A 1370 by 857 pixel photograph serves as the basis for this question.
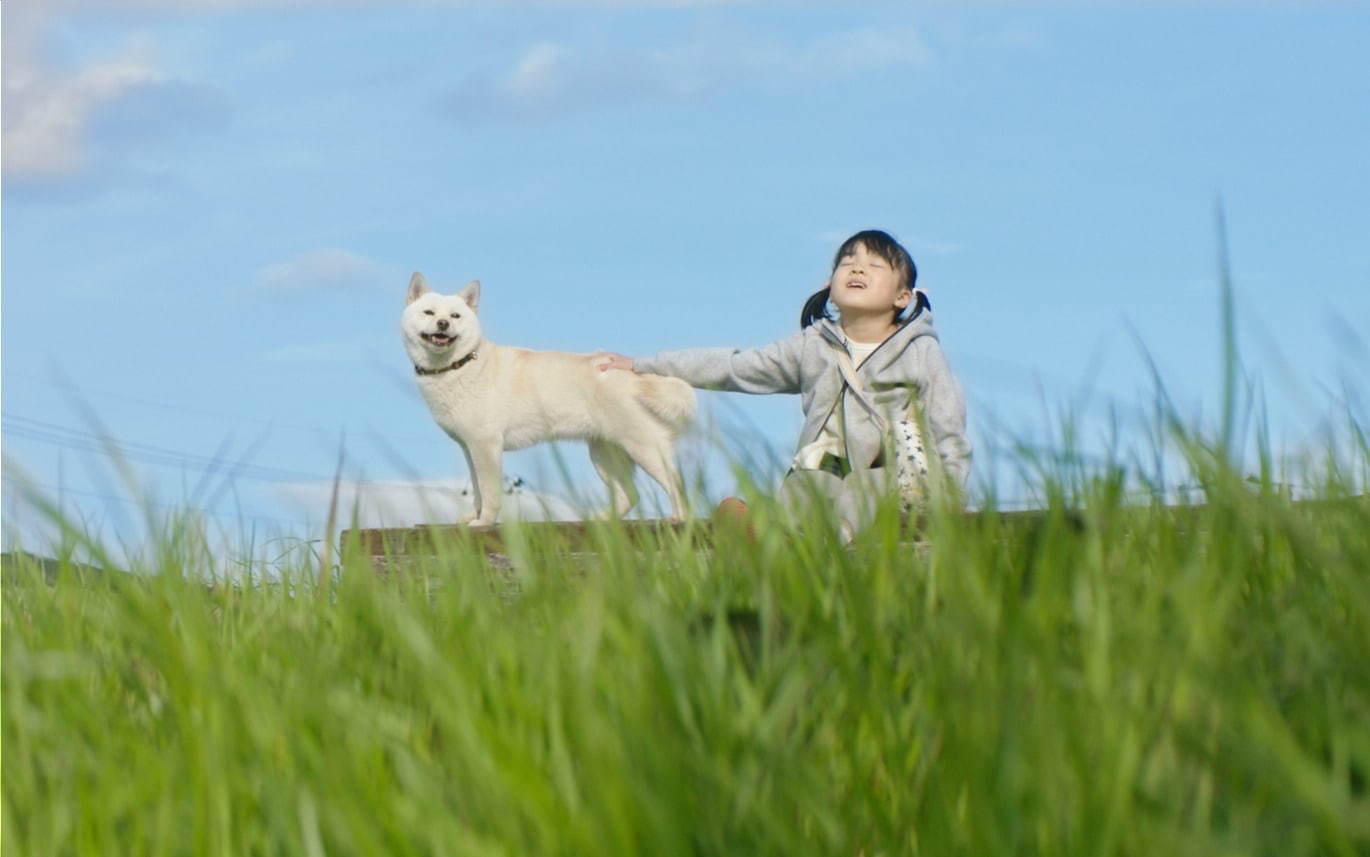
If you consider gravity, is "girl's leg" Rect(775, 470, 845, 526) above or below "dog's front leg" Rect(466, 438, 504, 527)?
below

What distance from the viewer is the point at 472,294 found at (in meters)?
8.94

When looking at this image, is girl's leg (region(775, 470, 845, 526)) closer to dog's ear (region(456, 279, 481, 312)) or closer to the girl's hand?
the girl's hand

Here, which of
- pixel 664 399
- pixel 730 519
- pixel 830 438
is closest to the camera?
pixel 730 519

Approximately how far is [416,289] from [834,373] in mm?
3670

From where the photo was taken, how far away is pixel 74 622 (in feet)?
8.85

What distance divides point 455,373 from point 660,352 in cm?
251

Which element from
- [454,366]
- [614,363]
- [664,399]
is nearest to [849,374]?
[614,363]

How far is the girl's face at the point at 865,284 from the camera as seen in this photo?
6082mm

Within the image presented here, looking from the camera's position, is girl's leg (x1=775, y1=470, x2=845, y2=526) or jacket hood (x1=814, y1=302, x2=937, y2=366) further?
jacket hood (x1=814, y1=302, x2=937, y2=366)

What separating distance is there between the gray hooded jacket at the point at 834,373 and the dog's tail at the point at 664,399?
7.68ft

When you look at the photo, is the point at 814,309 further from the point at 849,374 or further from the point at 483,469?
the point at 483,469

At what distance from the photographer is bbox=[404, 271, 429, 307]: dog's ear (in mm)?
8812

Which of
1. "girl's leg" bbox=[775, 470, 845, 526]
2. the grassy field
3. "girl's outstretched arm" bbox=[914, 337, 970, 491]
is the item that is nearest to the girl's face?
"girl's outstretched arm" bbox=[914, 337, 970, 491]


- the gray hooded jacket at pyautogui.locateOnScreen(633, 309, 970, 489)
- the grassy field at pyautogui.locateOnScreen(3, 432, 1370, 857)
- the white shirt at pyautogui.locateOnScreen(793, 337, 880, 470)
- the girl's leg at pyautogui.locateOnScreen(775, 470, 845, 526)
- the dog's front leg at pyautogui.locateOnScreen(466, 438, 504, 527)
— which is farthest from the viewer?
the dog's front leg at pyautogui.locateOnScreen(466, 438, 504, 527)
